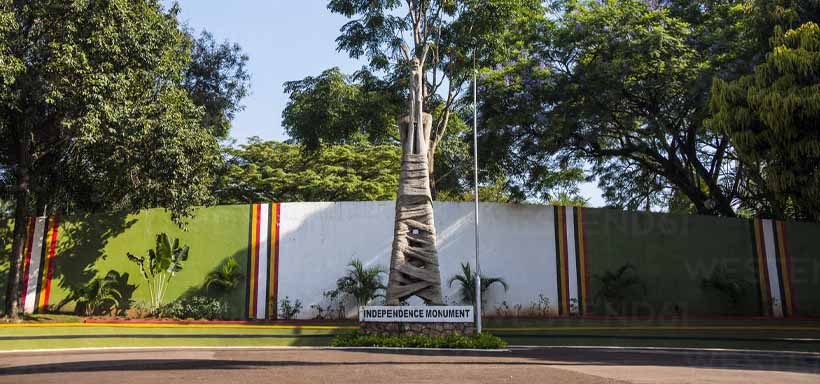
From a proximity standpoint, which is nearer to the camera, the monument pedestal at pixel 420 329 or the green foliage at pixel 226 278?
the monument pedestal at pixel 420 329

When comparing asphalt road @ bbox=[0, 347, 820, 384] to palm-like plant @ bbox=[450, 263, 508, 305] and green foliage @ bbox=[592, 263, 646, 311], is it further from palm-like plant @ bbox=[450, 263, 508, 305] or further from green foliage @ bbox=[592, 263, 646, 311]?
green foliage @ bbox=[592, 263, 646, 311]

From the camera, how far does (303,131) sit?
60.6ft

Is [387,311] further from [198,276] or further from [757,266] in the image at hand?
[757,266]

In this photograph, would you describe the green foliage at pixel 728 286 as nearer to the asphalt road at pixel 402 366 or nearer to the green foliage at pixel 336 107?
the asphalt road at pixel 402 366

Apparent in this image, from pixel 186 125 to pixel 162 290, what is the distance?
419cm

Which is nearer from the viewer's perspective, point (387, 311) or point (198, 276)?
point (387, 311)

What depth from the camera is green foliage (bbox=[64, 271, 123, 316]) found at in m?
15.8

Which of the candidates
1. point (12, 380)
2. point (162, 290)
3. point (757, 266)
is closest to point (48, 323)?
point (162, 290)

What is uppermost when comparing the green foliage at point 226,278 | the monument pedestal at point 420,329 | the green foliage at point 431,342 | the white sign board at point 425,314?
the green foliage at point 226,278

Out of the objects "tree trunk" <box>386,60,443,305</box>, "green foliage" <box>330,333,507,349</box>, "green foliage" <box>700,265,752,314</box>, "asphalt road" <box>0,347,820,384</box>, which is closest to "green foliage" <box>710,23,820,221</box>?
"asphalt road" <box>0,347,820,384</box>

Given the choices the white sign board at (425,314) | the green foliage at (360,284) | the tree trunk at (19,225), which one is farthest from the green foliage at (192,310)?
the white sign board at (425,314)

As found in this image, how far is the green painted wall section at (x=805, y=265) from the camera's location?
56.9 feet

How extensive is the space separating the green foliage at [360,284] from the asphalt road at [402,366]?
4315mm

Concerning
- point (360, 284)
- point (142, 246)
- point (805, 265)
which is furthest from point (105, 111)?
point (805, 265)
